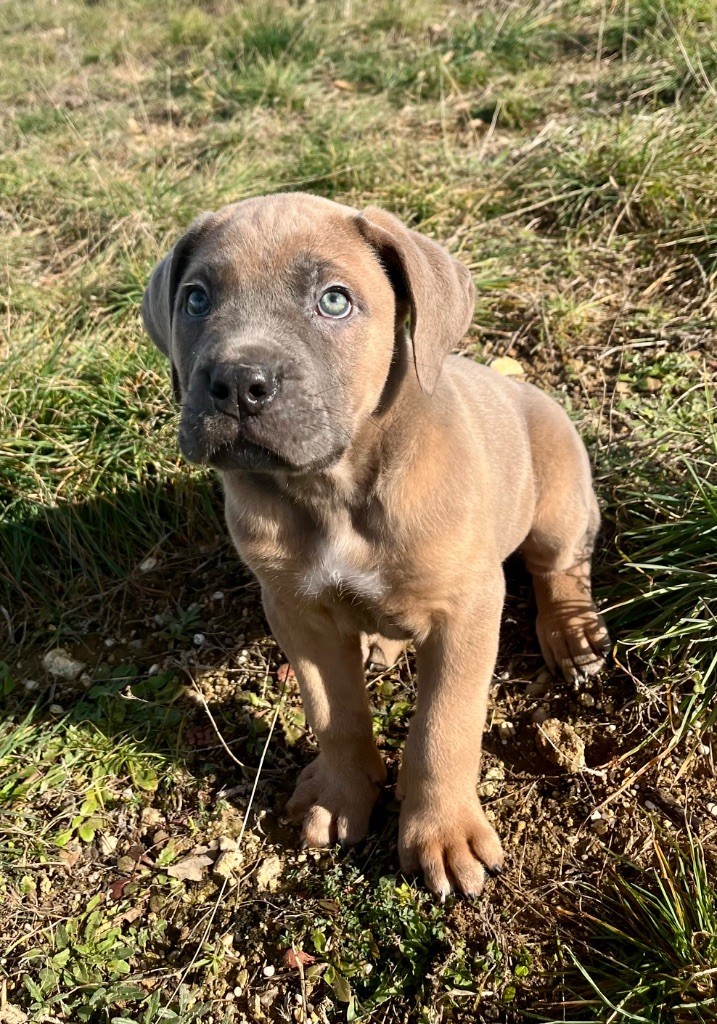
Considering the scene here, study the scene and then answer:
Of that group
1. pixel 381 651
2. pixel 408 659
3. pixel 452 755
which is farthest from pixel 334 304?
pixel 408 659

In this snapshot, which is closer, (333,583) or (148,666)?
(333,583)

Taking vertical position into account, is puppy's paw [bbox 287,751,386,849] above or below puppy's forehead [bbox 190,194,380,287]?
below

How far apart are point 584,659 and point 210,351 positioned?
7.97ft

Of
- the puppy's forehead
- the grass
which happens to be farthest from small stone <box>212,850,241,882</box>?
the puppy's forehead

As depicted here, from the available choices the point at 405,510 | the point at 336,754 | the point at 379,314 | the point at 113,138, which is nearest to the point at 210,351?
the point at 379,314

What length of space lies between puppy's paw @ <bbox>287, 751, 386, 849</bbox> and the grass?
0.31ft

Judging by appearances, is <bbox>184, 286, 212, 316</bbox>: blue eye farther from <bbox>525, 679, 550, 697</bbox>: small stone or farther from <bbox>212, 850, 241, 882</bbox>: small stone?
<bbox>525, 679, 550, 697</bbox>: small stone

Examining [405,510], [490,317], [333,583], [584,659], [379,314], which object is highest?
[379,314]

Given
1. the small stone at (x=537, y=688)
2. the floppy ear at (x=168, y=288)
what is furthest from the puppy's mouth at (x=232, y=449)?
the small stone at (x=537, y=688)

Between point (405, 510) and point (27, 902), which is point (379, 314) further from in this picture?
point (27, 902)

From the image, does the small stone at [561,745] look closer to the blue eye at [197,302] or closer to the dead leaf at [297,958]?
the dead leaf at [297,958]

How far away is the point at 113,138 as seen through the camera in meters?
8.56

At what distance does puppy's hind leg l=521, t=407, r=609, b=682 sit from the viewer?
13.8 feet

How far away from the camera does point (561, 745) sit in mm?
3990
